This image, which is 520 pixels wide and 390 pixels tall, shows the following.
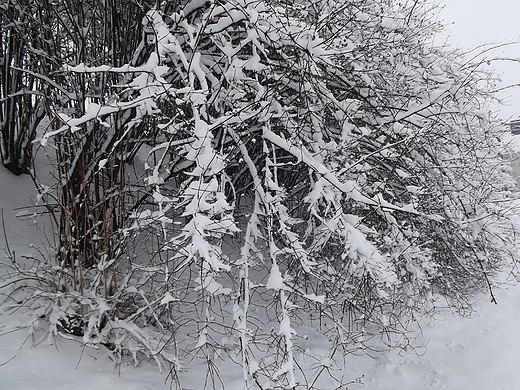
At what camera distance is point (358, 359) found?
4738 millimetres

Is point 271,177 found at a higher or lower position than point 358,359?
higher

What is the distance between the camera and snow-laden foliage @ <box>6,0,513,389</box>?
2.86 metres

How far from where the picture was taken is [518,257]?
4180mm

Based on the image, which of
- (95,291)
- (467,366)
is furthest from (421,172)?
(95,291)

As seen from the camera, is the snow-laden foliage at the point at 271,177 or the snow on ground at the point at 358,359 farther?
the snow on ground at the point at 358,359

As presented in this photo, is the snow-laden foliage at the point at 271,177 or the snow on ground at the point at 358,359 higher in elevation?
the snow-laden foliage at the point at 271,177

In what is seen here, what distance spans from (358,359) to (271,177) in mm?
2632

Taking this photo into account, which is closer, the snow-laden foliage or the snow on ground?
the snow-laden foliage

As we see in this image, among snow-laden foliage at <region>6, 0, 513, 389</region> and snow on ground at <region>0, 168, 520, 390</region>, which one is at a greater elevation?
snow-laden foliage at <region>6, 0, 513, 389</region>

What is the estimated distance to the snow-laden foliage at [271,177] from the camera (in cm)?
286

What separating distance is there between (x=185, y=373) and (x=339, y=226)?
197 cm

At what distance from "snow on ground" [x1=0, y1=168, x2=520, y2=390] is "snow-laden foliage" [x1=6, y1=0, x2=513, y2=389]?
0.24 meters

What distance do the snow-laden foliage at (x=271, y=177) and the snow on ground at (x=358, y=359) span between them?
24 cm

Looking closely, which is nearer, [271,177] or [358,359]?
[271,177]
